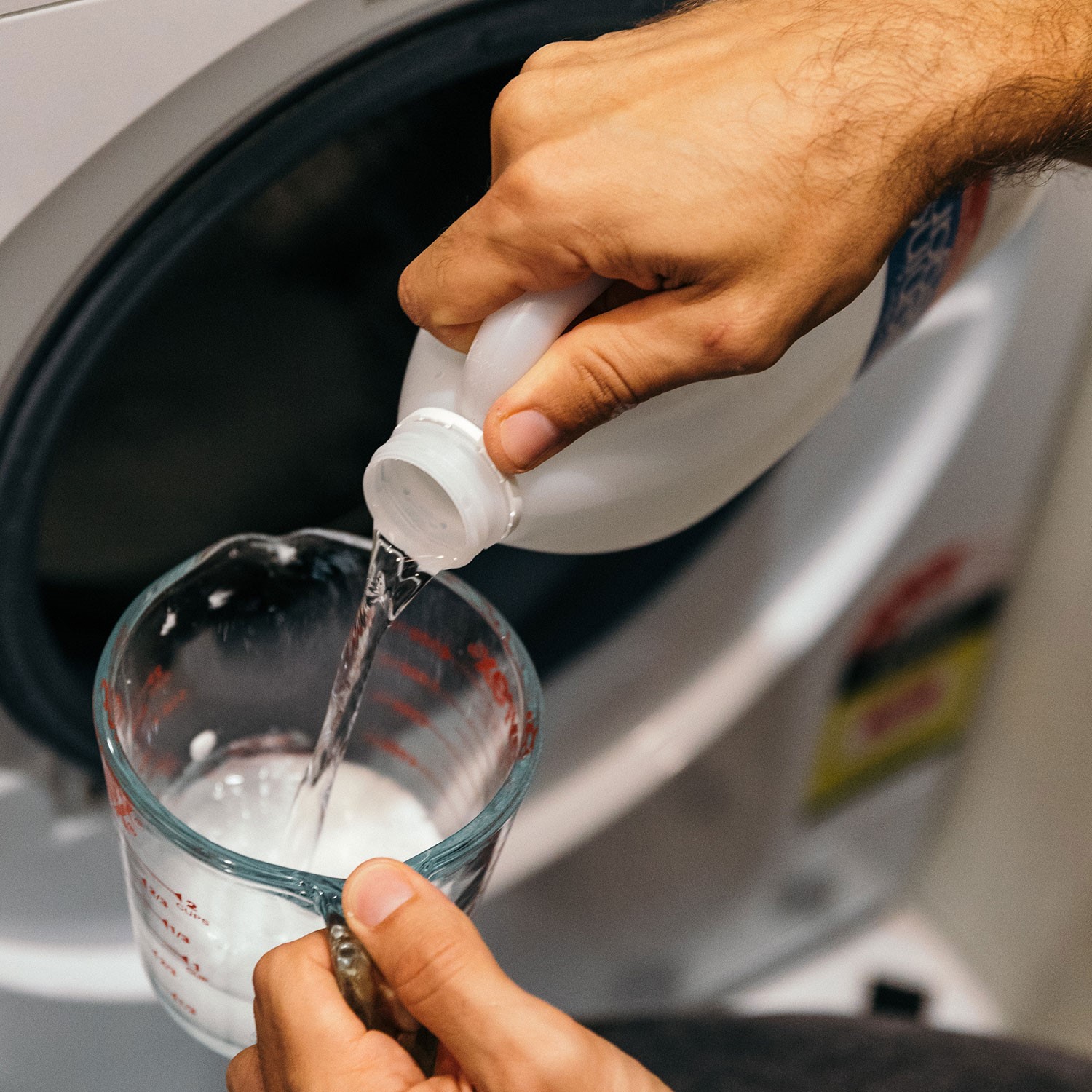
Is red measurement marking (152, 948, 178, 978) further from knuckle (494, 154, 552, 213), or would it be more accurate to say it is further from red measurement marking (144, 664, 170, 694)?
knuckle (494, 154, 552, 213)

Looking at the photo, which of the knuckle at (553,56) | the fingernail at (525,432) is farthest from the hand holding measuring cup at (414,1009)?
the knuckle at (553,56)

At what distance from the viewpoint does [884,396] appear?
62 cm

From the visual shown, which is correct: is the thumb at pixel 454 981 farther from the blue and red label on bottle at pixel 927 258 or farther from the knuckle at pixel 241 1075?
the blue and red label on bottle at pixel 927 258

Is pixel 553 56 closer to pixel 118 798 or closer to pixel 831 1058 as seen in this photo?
pixel 118 798

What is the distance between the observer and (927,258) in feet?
1.44

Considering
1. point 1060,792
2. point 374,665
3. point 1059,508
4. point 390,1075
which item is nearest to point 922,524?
point 1059,508

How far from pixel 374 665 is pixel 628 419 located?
16 centimetres

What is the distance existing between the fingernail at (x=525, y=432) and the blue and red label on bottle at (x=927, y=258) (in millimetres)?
160

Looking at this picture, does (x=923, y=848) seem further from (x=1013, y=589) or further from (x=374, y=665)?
(x=374, y=665)

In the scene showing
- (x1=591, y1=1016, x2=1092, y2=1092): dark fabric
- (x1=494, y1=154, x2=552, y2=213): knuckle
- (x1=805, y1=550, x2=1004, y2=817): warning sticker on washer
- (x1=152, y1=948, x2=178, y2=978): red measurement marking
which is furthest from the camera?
(x1=805, y1=550, x2=1004, y2=817): warning sticker on washer

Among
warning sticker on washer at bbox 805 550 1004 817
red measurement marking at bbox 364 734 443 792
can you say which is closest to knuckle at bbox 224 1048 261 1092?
red measurement marking at bbox 364 734 443 792

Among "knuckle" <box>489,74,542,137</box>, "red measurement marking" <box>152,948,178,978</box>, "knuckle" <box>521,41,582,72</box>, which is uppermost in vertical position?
"knuckle" <box>521,41,582,72</box>

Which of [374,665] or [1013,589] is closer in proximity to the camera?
[374,665]

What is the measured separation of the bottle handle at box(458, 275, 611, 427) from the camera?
338 millimetres
